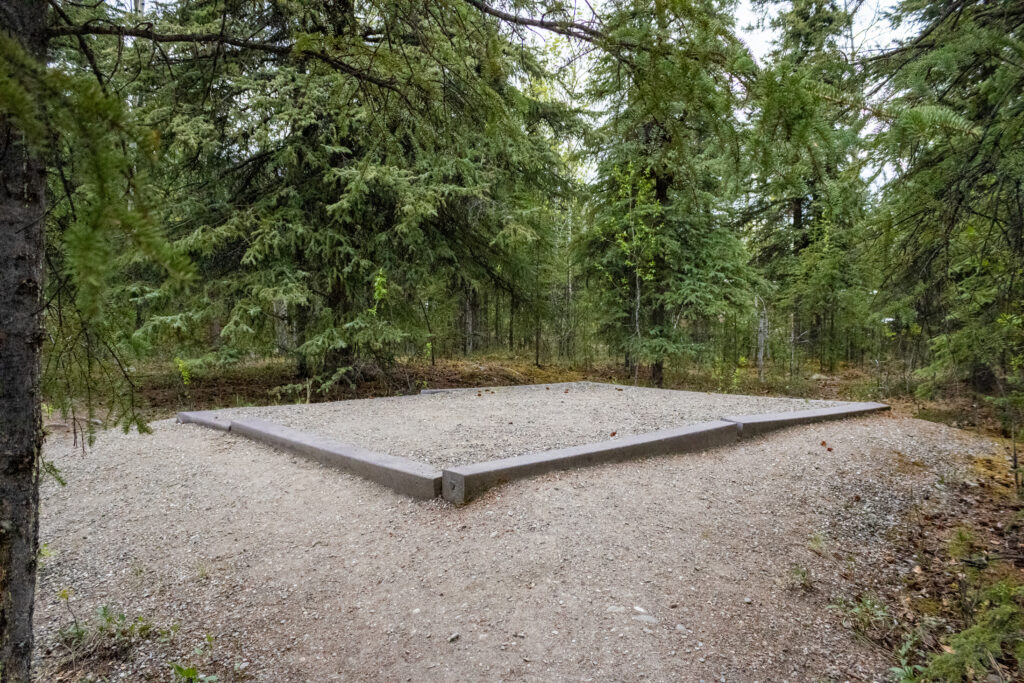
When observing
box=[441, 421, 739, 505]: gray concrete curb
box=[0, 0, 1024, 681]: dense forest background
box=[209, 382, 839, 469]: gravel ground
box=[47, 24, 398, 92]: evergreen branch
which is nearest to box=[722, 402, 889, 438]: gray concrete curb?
box=[441, 421, 739, 505]: gray concrete curb

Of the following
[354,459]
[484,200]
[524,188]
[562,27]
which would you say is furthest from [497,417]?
[524,188]

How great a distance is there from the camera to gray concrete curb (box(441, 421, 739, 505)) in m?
3.50

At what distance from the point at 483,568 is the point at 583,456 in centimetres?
145

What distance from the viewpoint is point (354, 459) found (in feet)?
13.3

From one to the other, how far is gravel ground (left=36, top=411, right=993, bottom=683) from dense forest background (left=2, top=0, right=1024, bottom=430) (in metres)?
1.05

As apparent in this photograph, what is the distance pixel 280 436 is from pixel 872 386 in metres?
9.81

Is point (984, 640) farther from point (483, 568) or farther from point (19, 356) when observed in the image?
point (19, 356)

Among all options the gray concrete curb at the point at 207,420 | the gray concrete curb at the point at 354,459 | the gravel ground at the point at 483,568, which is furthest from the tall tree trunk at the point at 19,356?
the gray concrete curb at the point at 207,420

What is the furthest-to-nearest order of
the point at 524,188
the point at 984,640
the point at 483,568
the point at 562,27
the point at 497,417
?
1. the point at 524,188
2. the point at 497,417
3. the point at 483,568
4. the point at 562,27
5. the point at 984,640

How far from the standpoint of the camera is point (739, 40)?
215 cm

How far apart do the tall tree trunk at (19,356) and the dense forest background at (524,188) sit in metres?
0.12

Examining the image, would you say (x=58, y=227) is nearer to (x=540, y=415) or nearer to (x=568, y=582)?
(x=568, y=582)

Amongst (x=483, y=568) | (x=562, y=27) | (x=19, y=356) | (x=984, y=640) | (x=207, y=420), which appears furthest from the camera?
(x=207, y=420)

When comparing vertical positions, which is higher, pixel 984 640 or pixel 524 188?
pixel 524 188
